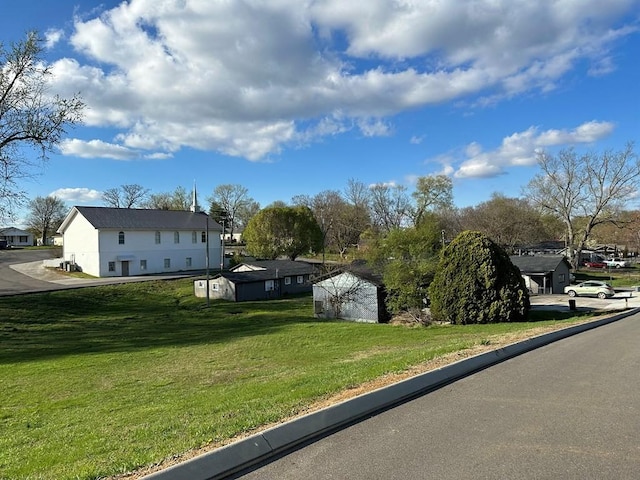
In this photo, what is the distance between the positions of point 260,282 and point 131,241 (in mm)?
17223

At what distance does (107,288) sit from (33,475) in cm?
4122

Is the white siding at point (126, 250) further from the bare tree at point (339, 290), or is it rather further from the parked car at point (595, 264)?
the parked car at point (595, 264)

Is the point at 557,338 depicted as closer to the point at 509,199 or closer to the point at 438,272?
the point at 438,272

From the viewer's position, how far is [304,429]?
213 inches

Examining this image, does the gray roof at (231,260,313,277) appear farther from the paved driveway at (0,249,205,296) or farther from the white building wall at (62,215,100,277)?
the white building wall at (62,215,100,277)

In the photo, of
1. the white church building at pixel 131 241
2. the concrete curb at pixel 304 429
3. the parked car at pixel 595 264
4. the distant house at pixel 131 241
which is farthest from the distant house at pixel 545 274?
the concrete curb at pixel 304 429

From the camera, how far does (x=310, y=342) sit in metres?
22.2

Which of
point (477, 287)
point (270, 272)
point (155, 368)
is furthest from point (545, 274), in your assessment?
point (155, 368)

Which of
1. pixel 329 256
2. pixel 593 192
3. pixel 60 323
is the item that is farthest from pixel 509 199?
pixel 60 323

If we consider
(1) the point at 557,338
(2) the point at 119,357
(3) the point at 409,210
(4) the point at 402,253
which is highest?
(3) the point at 409,210

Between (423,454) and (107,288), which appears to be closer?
(423,454)

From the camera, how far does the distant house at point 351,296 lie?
111 ft

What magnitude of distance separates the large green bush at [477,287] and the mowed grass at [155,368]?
10.6ft

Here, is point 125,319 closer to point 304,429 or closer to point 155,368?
point 155,368
